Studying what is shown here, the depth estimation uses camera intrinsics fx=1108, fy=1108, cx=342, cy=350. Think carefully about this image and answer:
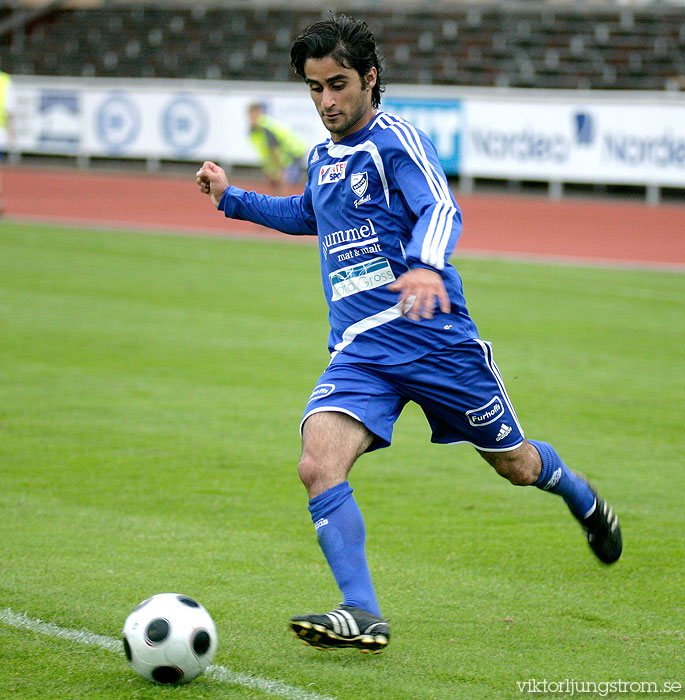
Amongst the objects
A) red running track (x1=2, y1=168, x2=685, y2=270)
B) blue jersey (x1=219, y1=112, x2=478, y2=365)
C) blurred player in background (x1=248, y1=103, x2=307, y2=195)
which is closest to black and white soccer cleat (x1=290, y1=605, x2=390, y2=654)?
blue jersey (x1=219, y1=112, x2=478, y2=365)

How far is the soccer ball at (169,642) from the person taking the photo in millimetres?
3480

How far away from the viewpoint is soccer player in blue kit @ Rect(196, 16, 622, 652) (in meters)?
3.73

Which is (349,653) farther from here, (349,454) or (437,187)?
(437,187)

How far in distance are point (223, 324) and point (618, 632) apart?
7.17 m

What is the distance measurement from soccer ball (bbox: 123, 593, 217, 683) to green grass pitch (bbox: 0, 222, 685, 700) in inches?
2.5

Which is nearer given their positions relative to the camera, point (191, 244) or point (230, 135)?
point (191, 244)

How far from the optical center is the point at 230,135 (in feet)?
89.2

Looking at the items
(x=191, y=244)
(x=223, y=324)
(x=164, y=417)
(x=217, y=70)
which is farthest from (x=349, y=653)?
(x=217, y=70)

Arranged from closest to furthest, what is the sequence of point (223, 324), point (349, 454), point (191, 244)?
point (349, 454) < point (223, 324) < point (191, 244)

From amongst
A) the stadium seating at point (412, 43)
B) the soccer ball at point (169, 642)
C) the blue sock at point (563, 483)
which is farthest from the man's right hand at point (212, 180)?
the stadium seating at point (412, 43)

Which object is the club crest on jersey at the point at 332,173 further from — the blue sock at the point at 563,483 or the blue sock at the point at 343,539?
the blue sock at the point at 563,483

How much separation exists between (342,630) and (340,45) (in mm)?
2007

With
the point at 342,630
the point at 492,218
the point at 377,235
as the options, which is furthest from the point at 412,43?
the point at 342,630

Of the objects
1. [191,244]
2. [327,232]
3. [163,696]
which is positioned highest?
[327,232]
